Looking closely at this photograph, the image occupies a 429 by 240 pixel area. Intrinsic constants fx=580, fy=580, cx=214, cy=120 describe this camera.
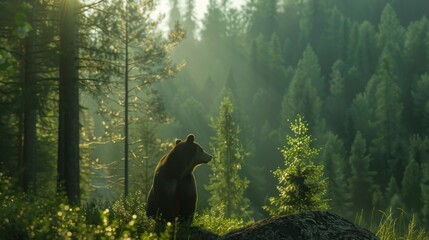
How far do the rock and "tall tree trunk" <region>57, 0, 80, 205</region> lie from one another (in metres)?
7.50

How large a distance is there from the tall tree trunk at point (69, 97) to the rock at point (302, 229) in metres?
7.50

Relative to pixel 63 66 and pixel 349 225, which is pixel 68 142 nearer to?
pixel 63 66

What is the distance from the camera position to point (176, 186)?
1006 centimetres

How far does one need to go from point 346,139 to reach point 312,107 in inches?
328

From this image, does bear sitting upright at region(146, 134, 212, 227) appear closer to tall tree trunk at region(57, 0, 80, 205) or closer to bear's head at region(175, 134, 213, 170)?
bear's head at region(175, 134, 213, 170)

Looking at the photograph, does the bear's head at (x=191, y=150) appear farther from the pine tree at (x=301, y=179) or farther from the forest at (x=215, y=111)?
the pine tree at (x=301, y=179)

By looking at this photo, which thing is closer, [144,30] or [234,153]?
[144,30]

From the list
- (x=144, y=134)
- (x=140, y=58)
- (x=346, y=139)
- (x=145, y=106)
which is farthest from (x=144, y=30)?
(x=346, y=139)

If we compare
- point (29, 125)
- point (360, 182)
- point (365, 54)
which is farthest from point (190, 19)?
point (29, 125)

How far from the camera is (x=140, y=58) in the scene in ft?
97.8

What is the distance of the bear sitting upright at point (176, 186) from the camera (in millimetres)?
9984

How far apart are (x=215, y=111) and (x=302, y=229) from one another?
94.0 meters

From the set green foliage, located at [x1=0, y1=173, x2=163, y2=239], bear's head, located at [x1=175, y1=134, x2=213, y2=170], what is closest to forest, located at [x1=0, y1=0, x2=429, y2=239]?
green foliage, located at [x1=0, y1=173, x2=163, y2=239]

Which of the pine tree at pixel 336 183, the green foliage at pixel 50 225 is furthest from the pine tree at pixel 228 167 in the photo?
the green foliage at pixel 50 225
